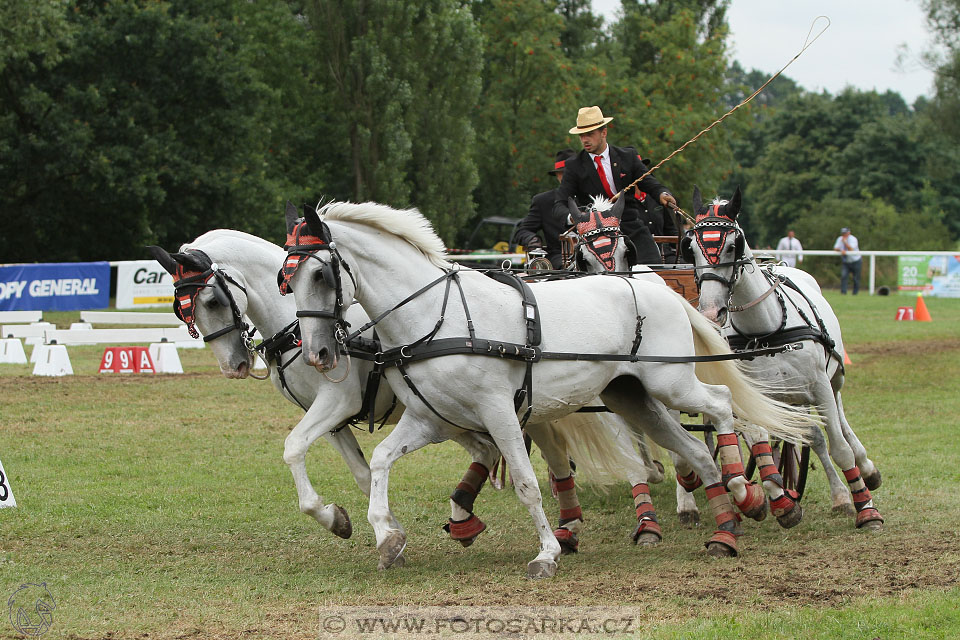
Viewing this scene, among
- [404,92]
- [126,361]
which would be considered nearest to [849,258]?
[404,92]

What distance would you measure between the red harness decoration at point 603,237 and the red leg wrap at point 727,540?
2081 millimetres

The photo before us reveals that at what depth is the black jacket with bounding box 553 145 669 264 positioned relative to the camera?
8539mm

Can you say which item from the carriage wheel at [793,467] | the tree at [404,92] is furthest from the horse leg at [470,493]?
the tree at [404,92]

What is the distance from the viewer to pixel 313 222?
5457 mm

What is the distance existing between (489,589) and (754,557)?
5.59 feet

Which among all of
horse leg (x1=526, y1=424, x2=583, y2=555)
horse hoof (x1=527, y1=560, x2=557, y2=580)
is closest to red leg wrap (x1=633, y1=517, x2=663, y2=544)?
horse leg (x1=526, y1=424, x2=583, y2=555)

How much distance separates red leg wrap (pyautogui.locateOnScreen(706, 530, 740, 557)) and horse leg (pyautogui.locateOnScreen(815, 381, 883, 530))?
1.16 metres

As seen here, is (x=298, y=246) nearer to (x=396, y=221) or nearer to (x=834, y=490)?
(x=396, y=221)

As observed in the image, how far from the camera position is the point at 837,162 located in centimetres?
5628

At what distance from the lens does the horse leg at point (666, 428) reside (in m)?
6.47

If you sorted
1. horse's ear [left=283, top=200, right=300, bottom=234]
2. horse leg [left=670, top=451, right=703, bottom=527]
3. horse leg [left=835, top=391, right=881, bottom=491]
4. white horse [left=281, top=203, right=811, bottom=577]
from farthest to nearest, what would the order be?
1. horse leg [left=835, top=391, right=881, bottom=491]
2. horse leg [left=670, top=451, right=703, bottom=527]
3. horse's ear [left=283, top=200, right=300, bottom=234]
4. white horse [left=281, top=203, right=811, bottom=577]

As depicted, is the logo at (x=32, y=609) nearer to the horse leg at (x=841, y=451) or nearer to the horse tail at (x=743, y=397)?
the horse tail at (x=743, y=397)

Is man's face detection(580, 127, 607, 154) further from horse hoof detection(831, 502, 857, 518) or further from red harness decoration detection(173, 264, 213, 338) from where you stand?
red harness decoration detection(173, 264, 213, 338)

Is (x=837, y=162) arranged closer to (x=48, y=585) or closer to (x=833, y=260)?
(x=833, y=260)
